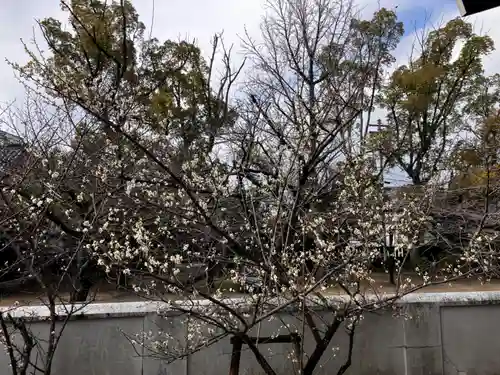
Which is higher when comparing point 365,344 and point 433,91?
point 433,91

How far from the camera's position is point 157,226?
5766 millimetres

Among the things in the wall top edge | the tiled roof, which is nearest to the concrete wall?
the wall top edge

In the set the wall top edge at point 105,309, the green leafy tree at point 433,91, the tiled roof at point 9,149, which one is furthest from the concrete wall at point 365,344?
the green leafy tree at point 433,91

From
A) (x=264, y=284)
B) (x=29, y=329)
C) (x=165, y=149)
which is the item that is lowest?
(x=29, y=329)

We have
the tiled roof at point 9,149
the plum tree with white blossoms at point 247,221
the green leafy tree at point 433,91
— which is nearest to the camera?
the plum tree with white blossoms at point 247,221

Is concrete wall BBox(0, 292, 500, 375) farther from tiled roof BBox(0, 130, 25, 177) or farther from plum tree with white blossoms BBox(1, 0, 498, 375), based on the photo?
tiled roof BBox(0, 130, 25, 177)

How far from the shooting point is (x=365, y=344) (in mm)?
5363

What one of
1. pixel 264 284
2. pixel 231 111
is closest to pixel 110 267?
pixel 264 284

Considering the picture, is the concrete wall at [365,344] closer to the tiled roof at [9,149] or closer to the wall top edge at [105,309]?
the wall top edge at [105,309]

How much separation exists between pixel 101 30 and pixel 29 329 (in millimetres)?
9887

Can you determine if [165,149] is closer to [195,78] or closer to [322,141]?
[322,141]

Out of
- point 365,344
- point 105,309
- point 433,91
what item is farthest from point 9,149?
point 433,91

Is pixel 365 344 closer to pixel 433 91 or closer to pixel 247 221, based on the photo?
pixel 247 221

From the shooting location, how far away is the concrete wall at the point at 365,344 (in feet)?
16.4
